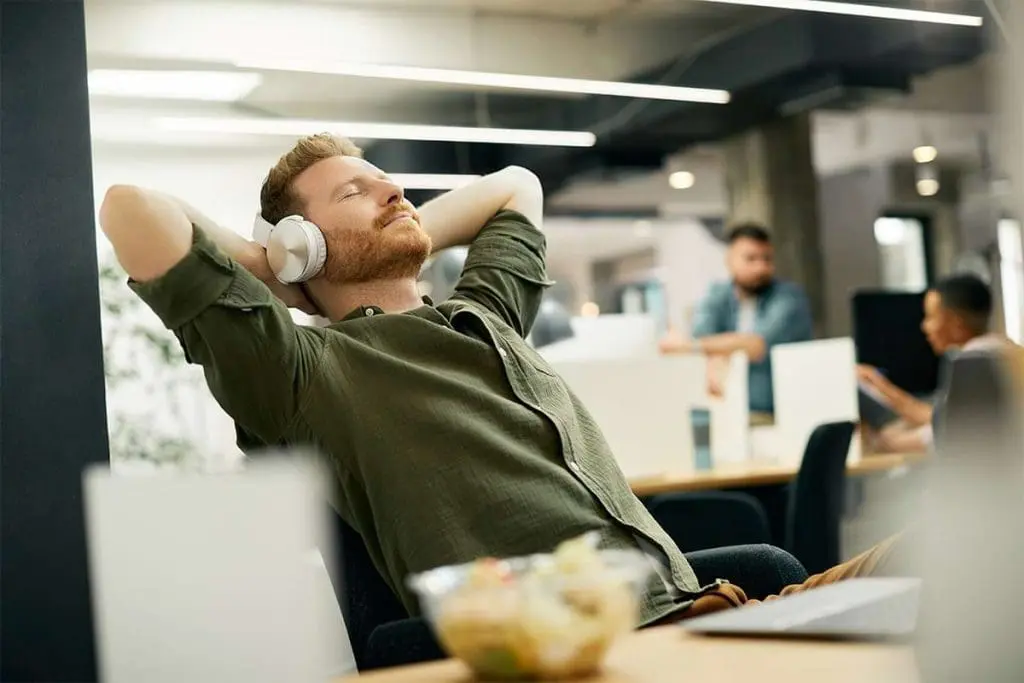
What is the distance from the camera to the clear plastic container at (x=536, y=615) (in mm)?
810

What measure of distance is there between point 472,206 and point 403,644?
2.79 feet

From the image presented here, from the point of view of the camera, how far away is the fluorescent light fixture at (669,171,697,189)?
7.38 metres

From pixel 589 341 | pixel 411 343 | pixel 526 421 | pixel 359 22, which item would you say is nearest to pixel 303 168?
pixel 411 343

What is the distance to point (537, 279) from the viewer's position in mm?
1996

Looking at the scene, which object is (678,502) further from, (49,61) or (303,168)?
(49,61)

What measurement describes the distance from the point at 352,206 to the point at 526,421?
17.2 inches

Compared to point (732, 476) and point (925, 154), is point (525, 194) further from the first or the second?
point (925, 154)

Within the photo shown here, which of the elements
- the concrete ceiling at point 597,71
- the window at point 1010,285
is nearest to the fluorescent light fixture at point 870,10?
the concrete ceiling at point 597,71

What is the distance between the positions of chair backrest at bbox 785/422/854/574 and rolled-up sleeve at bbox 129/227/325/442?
2.36 metres

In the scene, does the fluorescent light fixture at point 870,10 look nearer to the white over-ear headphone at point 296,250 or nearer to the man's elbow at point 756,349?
the man's elbow at point 756,349

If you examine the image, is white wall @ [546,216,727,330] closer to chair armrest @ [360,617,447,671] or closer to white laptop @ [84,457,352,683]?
chair armrest @ [360,617,447,671]

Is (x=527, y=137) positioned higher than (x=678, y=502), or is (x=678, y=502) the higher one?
(x=527, y=137)

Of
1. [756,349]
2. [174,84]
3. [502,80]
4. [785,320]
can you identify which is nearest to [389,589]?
[174,84]

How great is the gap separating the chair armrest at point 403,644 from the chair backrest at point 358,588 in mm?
160
